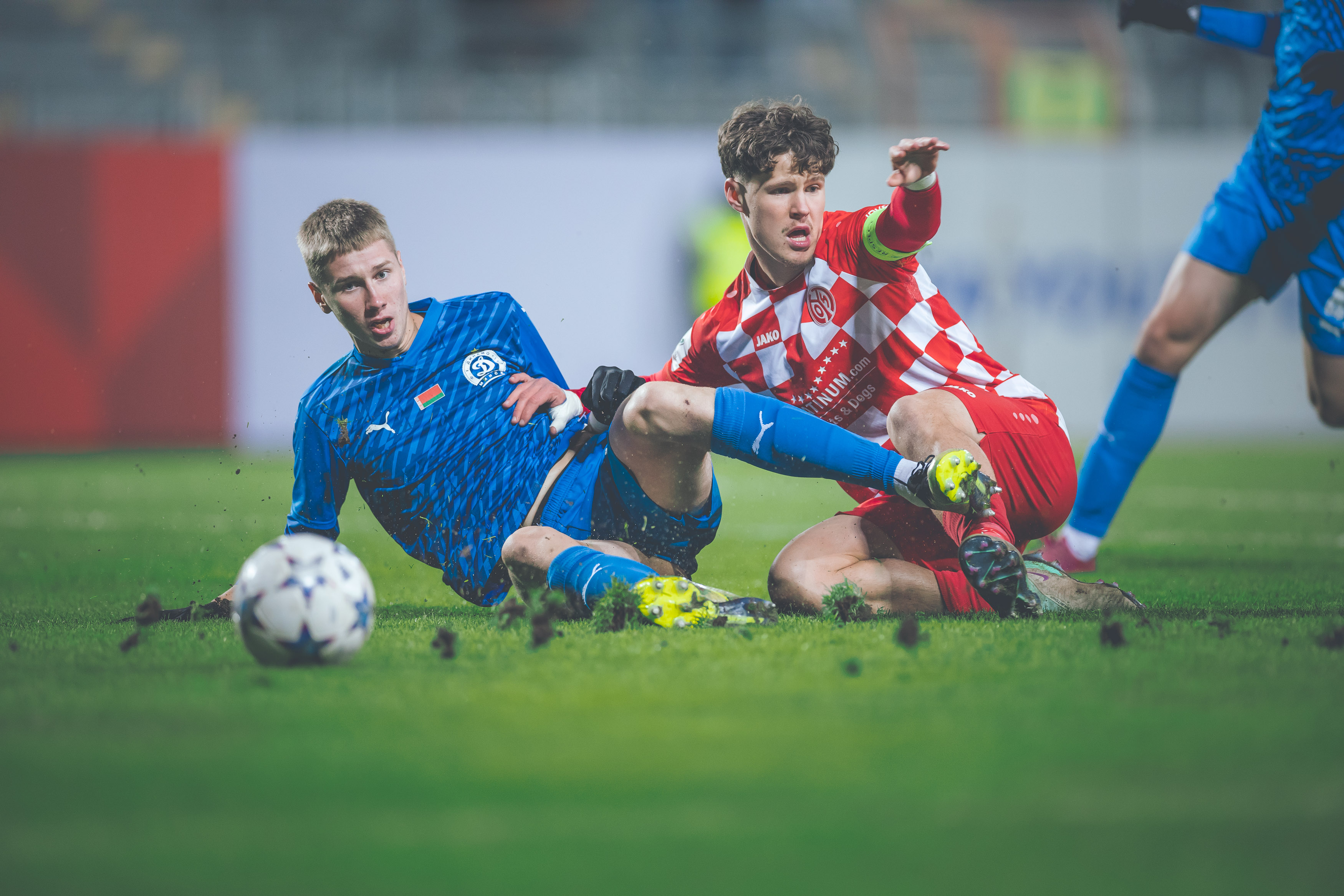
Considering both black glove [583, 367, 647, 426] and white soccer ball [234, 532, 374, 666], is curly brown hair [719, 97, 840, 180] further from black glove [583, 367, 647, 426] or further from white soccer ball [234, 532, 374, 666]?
white soccer ball [234, 532, 374, 666]

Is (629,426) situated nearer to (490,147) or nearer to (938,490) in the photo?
(938,490)

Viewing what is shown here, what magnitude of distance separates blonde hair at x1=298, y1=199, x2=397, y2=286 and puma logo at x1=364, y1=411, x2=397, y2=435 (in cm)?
42

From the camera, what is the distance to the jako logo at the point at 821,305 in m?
3.56

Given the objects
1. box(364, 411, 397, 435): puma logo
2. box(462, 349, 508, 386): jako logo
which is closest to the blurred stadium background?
box(462, 349, 508, 386): jako logo

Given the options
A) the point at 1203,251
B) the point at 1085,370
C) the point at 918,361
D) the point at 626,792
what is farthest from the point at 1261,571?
the point at 1085,370

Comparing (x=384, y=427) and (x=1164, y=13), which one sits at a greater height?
(x=1164, y=13)

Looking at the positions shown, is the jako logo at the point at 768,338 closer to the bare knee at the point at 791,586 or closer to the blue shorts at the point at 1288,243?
the bare knee at the point at 791,586

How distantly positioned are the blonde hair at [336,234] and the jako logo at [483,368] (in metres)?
0.39

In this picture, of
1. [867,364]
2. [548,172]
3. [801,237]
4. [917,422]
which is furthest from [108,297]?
[917,422]

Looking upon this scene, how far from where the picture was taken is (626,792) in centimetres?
184

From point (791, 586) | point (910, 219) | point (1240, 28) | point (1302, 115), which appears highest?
point (1240, 28)

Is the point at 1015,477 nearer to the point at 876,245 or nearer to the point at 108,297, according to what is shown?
the point at 876,245

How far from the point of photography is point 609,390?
3.52 meters

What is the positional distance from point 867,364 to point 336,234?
1.56 m
